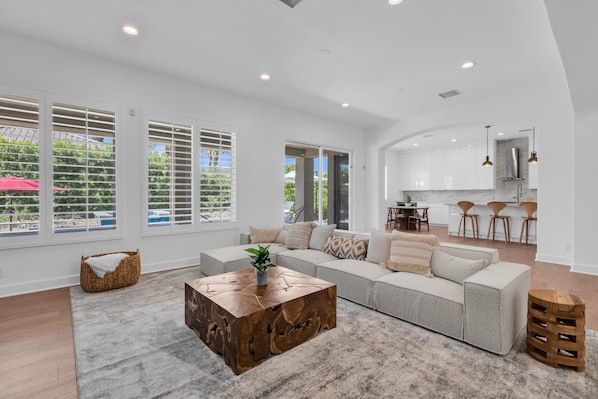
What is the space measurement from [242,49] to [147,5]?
1.07 metres

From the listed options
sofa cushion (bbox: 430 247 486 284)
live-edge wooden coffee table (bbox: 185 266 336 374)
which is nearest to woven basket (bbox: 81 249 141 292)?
live-edge wooden coffee table (bbox: 185 266 336 374)

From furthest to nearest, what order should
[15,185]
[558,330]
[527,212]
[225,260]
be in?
1. [527,212]
2. [225,260]
3. [15,185]
4. [558,330]

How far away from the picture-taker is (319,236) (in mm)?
4145

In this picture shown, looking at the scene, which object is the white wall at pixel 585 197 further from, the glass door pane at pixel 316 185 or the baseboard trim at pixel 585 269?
the glass door pane at pixel 316 185

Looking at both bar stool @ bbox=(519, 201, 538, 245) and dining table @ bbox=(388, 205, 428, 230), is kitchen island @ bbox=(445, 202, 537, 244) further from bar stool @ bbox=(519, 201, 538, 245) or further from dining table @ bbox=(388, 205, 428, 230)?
dining table @ bbox=(388, 205, 428, 230)

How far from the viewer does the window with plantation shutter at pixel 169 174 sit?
13.4ft

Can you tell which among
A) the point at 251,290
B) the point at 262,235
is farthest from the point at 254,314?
the point at 262,235

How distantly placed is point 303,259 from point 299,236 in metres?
0.66

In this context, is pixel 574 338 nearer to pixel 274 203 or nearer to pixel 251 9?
pixel 251 9

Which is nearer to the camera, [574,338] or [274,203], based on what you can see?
[574,338]

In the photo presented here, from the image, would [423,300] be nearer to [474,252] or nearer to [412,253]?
[412,253]

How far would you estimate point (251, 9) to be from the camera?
2676mm

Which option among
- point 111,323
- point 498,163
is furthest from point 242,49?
point 498,163

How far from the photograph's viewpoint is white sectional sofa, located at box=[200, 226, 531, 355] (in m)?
2.10
